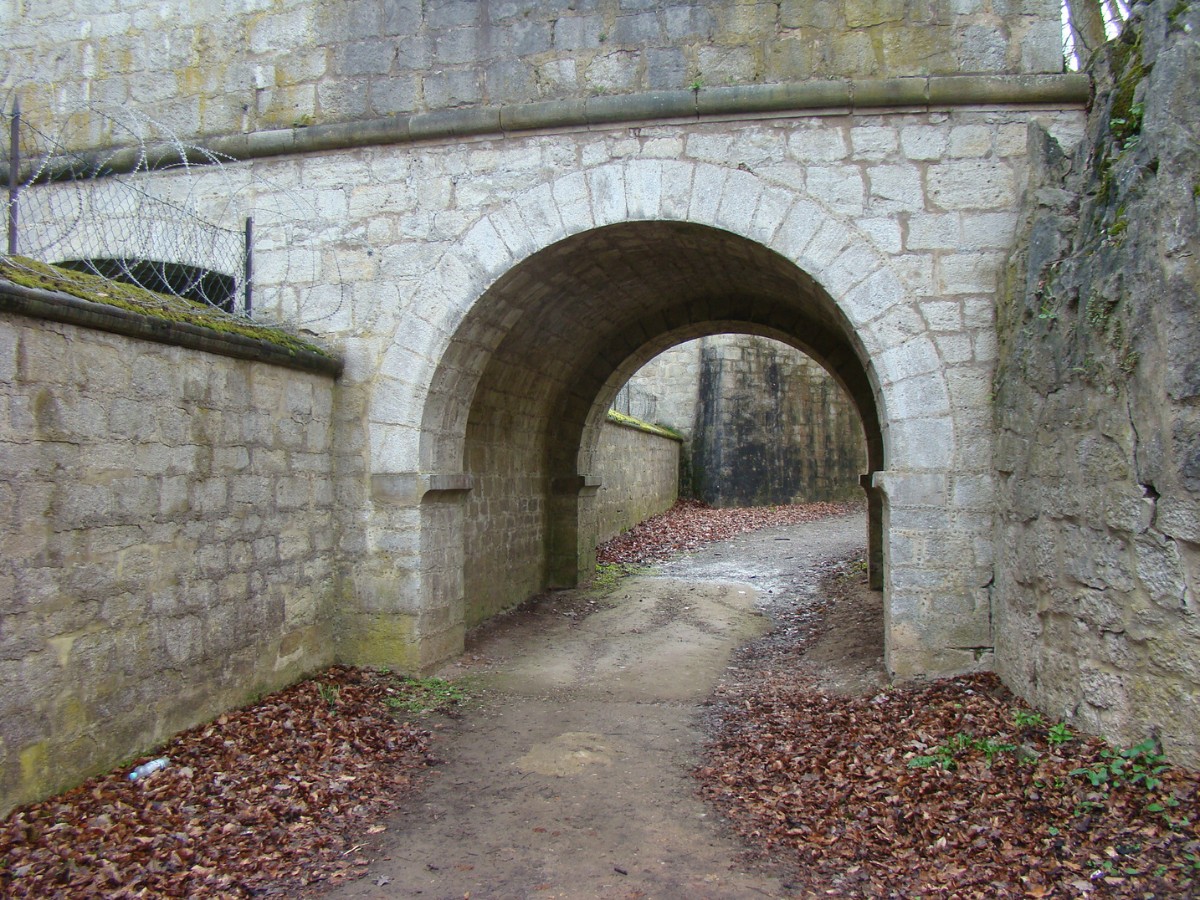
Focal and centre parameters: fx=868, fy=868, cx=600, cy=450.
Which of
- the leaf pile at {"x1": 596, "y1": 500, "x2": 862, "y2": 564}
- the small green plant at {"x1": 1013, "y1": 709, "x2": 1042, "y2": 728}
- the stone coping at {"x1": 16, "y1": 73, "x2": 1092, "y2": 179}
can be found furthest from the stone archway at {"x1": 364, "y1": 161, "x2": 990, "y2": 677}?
the leaf pile at {"x1": 596, "y1": 500, "x2": 862, "y2": 564}

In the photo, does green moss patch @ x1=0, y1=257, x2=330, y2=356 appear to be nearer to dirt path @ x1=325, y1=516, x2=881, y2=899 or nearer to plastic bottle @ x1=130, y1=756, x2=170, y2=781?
plastic bottle @ x1=130, y1=756, x2=170, y2=781

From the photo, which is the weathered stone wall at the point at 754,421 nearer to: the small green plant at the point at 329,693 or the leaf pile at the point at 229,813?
the small green plant at the point at 329,693

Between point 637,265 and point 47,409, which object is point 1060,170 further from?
point 47,409

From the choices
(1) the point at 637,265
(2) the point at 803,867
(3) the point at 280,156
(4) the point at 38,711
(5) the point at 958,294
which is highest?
(3) the point at 280,156

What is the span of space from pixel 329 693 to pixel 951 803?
3.70 metres

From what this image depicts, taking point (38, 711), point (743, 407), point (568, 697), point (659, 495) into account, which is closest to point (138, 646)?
point (38, 711)

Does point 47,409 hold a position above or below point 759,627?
above

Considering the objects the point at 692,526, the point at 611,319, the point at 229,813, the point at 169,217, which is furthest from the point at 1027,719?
the point at 692,526

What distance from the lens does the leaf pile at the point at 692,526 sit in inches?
529

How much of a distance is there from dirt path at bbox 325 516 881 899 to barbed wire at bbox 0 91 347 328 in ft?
10.4

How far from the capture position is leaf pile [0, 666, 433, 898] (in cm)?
330

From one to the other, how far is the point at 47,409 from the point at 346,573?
8.55ft

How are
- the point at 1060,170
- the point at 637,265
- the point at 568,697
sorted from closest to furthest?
the point at 1060,170
the point at 568,697
the point at 637,265

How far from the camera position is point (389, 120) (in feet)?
20.3
